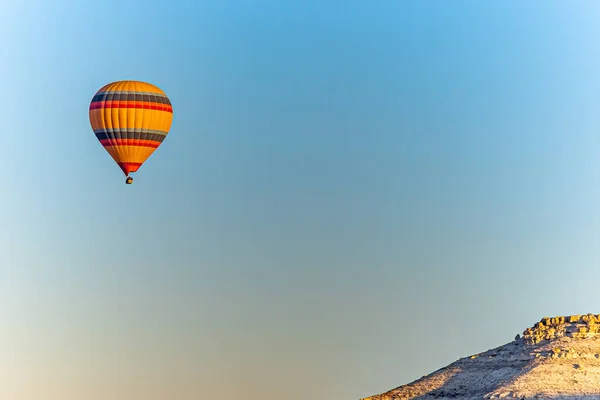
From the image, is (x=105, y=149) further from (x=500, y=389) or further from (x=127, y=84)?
(x=500, y=389)

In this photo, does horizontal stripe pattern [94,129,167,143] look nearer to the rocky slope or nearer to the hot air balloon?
the hot air balloon

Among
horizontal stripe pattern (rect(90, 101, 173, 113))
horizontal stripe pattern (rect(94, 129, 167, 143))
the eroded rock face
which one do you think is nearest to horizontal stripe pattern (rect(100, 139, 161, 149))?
horizontal stripe pattern (rect(94, 129, 167, 143))

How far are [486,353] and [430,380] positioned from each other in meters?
8.60

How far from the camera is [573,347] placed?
6811 inches

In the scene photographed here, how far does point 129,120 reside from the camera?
541ft

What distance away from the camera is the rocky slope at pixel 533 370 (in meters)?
163

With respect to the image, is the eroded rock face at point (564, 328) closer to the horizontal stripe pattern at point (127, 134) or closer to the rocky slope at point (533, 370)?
the rocky slope at point (533, 370)

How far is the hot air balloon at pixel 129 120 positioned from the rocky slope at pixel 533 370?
47.4m

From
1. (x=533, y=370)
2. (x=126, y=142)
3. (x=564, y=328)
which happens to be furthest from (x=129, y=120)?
(x=564, y=328)

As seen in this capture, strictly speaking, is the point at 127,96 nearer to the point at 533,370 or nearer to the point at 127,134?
the point at 127,134

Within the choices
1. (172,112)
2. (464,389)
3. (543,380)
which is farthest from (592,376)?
(172,112)

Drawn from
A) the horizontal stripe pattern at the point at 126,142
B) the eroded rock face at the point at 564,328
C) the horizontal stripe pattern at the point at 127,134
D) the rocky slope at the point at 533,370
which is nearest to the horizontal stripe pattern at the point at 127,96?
the horizontal stripe pattern at the point at 127,134

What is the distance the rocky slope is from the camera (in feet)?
534

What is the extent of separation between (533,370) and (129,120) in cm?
5768
